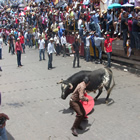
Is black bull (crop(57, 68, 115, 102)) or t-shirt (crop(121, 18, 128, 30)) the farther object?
t-shirt (crop(121, 18, 128, 30))

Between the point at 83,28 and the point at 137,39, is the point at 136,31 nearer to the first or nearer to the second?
the point at 137,39

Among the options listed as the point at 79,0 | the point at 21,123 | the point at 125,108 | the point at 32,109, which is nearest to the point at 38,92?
the point at 32,109

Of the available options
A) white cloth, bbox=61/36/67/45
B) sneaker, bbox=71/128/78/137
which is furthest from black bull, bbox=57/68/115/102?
white cloth, bbox=61/36/67/45

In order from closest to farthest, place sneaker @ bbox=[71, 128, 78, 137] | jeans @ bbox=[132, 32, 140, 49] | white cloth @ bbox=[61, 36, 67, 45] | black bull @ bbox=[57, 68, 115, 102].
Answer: sneaker @ bbox=[71, 128, 78, 137], black bull @ bbox=[57, 68, 115, 102], jeans @ bbox=[132, 32, 140, 49], white cloth @ bbox=[61, 36, 67, 45]

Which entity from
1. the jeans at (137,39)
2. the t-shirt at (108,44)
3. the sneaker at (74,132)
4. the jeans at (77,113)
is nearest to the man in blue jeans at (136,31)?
the jeans at (137,39)

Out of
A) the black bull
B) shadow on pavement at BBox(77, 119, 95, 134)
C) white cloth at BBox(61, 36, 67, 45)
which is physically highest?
white cloth at BBox(61, 36, 67, 45)

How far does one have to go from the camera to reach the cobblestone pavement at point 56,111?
6.19 m

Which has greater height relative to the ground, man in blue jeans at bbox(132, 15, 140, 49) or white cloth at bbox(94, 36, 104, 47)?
man in blue jeans at bbox(132, 15, 140, 49)

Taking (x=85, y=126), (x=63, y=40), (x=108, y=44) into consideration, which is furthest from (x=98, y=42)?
(x=85, y=126)

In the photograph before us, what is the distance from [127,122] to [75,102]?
1676 millimetres

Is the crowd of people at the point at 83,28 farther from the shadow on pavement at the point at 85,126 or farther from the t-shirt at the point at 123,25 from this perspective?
the shadow on pavement at the point at 85,126

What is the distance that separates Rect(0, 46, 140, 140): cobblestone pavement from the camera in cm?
619

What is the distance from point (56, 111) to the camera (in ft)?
25.6

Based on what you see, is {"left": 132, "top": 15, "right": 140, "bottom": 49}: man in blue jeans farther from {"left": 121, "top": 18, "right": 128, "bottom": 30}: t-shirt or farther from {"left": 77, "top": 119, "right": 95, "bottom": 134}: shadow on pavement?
{"left": 77, "top": 119, "right": 95, "bottom": 134}: shadow on pavement
